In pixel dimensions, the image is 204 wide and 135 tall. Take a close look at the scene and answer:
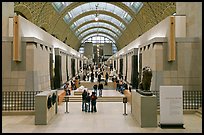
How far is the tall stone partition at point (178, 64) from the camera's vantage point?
18.0 meters

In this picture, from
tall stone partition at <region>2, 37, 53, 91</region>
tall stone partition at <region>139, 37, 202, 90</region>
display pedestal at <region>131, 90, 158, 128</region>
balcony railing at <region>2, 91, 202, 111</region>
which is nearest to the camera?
display pedestal at <region>131, 90, 158, 128</region>

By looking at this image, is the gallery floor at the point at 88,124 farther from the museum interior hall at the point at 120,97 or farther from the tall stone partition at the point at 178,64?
the tall stone partition at the point at 178,64

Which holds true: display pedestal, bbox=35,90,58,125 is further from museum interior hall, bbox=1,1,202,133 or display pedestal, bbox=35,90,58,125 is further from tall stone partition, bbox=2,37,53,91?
tall stone partition, bbox=2,37,53,91

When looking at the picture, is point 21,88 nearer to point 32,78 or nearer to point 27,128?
point 32,78

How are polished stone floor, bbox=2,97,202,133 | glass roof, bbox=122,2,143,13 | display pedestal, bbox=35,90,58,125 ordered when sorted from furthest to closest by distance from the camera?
glass roof, bbox=122,2,143,13 < display pedestal, bbox=35,90,58,125 < polished stone floor, bbox=2,97,202,133

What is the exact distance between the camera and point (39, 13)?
39.6 m

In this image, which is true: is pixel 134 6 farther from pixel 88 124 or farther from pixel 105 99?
pixel 88 124

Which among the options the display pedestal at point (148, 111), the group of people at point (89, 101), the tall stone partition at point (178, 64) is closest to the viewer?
the display pedestal at point (148, 111)

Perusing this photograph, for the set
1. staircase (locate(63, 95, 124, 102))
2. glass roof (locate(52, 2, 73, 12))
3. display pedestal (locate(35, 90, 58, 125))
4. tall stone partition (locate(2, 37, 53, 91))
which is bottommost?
staircase (locate(63, 95, 124, 102))

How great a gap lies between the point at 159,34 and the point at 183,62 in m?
3.41

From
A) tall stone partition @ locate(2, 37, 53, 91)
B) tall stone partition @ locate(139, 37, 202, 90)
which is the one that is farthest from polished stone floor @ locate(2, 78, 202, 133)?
tall stone partition @ locate(139, 37, 202, 90)

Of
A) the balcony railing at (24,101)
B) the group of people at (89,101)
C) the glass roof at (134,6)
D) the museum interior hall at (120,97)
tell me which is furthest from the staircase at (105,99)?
the glass roof at (134,6)

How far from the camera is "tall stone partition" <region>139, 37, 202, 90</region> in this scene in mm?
17969

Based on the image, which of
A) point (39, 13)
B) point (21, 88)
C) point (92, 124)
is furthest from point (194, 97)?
point (39, 13)
